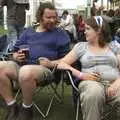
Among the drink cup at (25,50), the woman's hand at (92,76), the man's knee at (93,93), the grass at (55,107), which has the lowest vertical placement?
the grass at (55,107)

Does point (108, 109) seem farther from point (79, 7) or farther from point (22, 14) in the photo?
point (79, 7)

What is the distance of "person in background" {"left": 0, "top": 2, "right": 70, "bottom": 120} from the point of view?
15.0 ft

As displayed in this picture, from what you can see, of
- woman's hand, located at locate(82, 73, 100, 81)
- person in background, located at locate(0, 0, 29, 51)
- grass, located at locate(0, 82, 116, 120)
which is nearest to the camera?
woman's hand, located at locate(82, 73, 100, 81)

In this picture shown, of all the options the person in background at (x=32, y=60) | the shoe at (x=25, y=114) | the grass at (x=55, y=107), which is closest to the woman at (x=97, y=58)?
the person in background at (x=32, y=60)

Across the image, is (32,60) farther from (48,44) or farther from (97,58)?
(97,58)

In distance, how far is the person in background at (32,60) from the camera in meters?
4.58

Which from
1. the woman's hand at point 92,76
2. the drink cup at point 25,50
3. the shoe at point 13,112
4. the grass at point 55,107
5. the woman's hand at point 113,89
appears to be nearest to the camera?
the woman's hand at point 113,89

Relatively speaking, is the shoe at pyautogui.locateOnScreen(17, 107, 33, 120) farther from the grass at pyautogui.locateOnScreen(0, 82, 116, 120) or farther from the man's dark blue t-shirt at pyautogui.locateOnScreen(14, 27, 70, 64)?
the man's dark blue t-shirt at pyautogui.locateOnScreen(14, 27, 70, 64)

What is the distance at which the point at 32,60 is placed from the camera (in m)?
5.19

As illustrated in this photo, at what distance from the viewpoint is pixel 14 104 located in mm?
4824

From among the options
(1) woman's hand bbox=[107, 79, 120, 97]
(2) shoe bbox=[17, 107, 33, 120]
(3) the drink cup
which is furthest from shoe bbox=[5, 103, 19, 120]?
(1) woman's hand bbox=[107, 79, 120, 97]

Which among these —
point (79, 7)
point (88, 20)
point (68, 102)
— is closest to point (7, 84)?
point (88, 20)

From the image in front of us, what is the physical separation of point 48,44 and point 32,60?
27 centimetres

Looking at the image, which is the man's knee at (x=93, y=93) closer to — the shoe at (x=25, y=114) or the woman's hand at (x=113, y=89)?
the woman's hand at (x=113, y=89)
